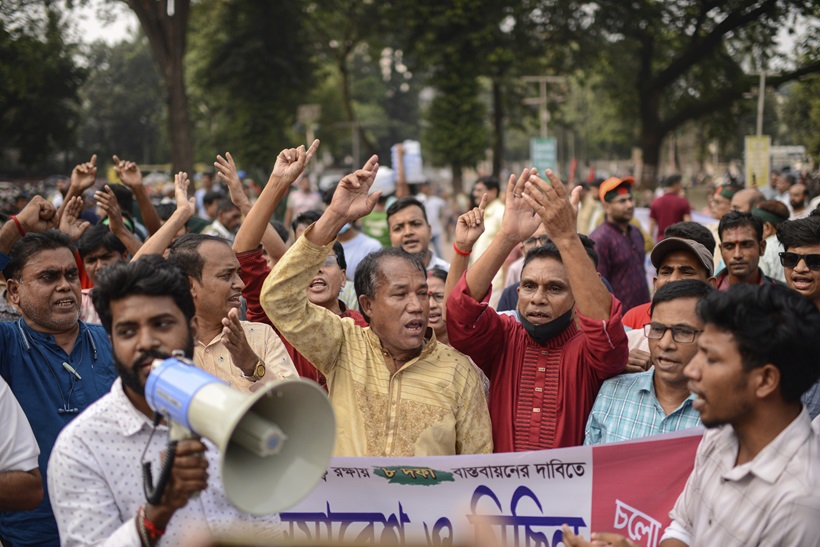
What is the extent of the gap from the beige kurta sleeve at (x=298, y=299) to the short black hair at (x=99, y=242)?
8.23 ft

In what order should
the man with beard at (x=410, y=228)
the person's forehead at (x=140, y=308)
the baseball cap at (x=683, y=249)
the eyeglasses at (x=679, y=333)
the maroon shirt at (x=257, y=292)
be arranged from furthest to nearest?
1. the man with beard at (x=410, y=228)
2. the baseball cap at (x=683, y=249)
3. the maroon shirt at (x=257, y=292)
4. the eyeglasses at (x=679, y=333)
5. the person's forehead at (x=140, y=308)

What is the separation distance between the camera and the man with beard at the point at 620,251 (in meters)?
7.40

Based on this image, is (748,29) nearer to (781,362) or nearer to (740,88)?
(740,88)

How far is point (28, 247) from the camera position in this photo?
413 centimetres

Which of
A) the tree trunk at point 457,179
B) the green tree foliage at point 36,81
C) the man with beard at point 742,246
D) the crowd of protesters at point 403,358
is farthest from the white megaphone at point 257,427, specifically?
the tree trunk at point 457,179

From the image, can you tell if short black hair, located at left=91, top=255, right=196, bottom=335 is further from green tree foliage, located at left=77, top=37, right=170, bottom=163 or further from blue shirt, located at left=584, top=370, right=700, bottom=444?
green tree foliage, located at left=77, top=37, right=170, bottom=163

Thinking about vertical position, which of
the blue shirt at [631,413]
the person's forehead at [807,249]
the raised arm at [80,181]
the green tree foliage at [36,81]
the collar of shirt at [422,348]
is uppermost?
the green tree foliage at [36,81]

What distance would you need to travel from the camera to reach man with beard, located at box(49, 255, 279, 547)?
8.20ft

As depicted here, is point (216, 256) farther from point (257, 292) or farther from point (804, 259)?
point (804, 259)

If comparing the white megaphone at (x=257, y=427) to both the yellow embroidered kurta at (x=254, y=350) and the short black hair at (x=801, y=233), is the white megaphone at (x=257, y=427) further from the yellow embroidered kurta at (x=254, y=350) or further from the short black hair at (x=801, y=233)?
the short black hair at (x=801, y=233)

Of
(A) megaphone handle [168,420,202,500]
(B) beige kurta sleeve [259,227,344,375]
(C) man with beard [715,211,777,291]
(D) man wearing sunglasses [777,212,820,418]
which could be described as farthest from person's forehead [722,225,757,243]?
(A) megaphone handle [168,420,202,500]

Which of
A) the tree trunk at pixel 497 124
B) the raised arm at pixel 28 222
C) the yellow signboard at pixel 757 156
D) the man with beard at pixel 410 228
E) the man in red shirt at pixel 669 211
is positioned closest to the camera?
the raised arm at pixel 28 222

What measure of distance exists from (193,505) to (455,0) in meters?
24.7

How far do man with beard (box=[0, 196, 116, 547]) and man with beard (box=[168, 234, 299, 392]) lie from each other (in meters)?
0.46
